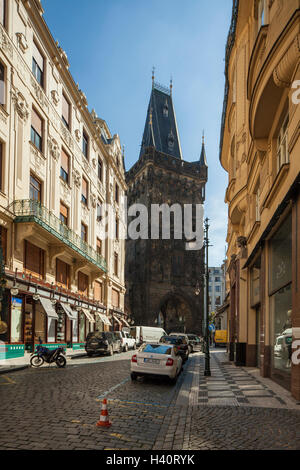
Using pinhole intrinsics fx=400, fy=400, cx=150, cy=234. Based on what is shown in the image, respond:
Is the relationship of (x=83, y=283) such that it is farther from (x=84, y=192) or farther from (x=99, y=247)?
(x=84, y=192)

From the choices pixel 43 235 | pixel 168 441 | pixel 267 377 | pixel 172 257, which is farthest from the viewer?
pixel 172 257

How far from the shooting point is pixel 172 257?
71.0m

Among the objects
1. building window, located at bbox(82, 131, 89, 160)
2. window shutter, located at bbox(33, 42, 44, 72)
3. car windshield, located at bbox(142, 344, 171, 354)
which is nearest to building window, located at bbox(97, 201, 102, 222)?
building window, located at bbox(82, 131, 89, 160)

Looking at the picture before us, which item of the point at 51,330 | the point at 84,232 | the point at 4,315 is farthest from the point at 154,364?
the point at 84,232

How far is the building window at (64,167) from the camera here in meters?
27.3

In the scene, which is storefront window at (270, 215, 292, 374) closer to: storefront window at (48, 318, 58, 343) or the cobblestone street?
the cobblestone street

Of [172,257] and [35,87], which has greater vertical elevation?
[35,87]

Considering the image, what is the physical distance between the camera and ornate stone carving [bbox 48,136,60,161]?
2471 centimetres

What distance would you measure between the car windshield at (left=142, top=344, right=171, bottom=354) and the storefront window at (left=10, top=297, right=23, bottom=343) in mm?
8242

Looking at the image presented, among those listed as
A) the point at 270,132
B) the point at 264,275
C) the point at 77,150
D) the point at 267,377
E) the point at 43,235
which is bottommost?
the point at 267,377

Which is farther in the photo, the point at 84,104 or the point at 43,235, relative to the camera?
the point at 84,104

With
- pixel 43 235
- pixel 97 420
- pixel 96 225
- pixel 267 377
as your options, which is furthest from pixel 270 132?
pixel 96 225
